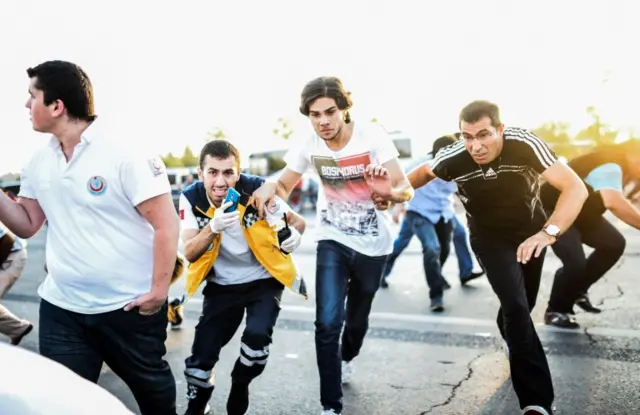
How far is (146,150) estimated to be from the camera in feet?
9.32

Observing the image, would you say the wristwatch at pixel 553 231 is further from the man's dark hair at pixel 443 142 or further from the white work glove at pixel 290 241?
the man's dark hair at pixel 443 142

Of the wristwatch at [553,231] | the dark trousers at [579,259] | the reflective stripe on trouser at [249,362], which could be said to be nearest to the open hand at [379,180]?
the wristwatch at [553,231]

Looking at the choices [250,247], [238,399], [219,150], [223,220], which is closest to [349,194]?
[250,247]

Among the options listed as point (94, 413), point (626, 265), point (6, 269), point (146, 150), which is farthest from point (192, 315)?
point (626, 265)

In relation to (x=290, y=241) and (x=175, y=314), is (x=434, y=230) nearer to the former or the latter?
(x=175, y=314)

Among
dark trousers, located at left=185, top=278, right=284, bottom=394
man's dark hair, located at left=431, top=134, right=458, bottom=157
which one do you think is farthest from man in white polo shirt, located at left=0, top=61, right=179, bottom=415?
man's dark hair, located at left=431, top=134, right=458, bottom=157

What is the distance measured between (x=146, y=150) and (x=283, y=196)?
1232 mm

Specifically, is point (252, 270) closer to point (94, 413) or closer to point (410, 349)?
point (94, 413)

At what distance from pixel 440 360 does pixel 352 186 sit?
1.72 metres

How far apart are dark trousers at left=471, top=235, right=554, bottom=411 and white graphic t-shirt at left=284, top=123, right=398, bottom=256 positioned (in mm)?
661

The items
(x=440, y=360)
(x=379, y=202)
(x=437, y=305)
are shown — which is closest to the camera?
(x=379, y=202)

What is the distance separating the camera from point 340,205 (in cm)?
406

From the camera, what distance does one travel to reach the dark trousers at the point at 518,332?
11.4ft

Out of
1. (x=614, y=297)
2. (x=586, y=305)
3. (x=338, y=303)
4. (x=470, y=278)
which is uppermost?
(x=338, y=303)
